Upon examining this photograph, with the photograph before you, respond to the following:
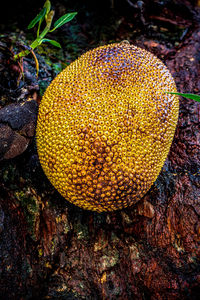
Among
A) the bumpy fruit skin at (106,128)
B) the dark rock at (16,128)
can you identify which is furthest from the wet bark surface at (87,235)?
the bumpy fruit skin at (106,128)

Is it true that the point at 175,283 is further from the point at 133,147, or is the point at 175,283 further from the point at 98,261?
the point at 133,147

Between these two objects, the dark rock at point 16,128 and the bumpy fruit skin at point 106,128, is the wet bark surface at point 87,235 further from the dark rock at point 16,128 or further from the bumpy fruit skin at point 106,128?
the bumpy fruit skin at point 106,128

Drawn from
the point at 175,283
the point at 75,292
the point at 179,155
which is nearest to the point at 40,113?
the point at 179,155

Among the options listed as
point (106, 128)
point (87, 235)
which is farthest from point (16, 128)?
point (87, 235)

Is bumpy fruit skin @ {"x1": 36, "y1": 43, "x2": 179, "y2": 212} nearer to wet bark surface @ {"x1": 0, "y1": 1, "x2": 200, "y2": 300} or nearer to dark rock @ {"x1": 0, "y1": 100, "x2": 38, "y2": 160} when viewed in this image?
dark rock @ {"x1": 0, "y1": 100, "x2": 38, "y2": 160}

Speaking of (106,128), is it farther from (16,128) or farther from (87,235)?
(87,235)

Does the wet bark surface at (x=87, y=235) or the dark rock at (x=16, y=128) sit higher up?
the dark rock at (x=16, y=128)
